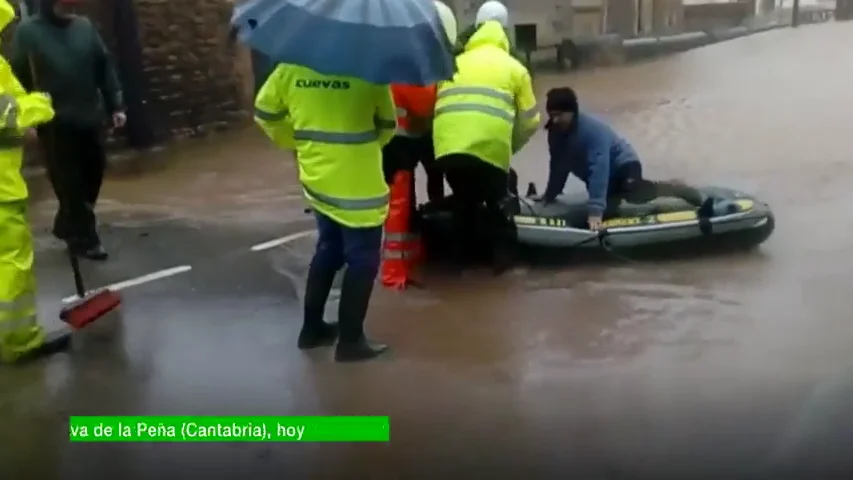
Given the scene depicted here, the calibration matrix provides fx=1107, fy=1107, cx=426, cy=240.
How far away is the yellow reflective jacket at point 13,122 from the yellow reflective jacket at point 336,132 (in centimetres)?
47

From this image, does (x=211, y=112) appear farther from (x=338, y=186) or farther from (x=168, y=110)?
(x=338, y=186)

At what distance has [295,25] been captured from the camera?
2123 millimetres

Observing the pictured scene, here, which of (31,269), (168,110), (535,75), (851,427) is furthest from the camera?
(168,110)

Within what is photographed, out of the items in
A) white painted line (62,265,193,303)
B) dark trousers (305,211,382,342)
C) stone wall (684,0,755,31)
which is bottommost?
white painted line (62,265,193,303)

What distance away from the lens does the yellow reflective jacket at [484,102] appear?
9.58 feet

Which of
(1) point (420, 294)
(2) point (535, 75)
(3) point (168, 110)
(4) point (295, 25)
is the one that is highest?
(4) point (295, 25)

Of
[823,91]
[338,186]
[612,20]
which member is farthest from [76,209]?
[823,91]

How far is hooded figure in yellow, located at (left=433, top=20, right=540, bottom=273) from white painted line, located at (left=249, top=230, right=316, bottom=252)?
666mm

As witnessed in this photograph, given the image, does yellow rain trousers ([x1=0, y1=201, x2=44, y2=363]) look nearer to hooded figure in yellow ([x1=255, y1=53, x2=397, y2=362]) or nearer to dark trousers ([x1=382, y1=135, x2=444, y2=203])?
hooded figure in yellow ([x1=255, y1=53, x2=397, y2=362])

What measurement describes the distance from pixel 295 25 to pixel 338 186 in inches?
14.0

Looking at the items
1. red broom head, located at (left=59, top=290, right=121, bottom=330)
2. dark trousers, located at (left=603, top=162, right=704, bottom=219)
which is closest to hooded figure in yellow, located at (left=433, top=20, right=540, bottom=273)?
dark trousers, located at (left=603, top=162, right=704, bottom=219)

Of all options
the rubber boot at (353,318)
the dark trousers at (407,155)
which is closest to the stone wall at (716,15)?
the dark trousers at (407,155)

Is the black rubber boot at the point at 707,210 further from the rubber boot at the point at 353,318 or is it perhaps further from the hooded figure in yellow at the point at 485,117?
the rubber boot at the point at 353,318

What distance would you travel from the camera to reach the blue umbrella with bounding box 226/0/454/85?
2.12m
